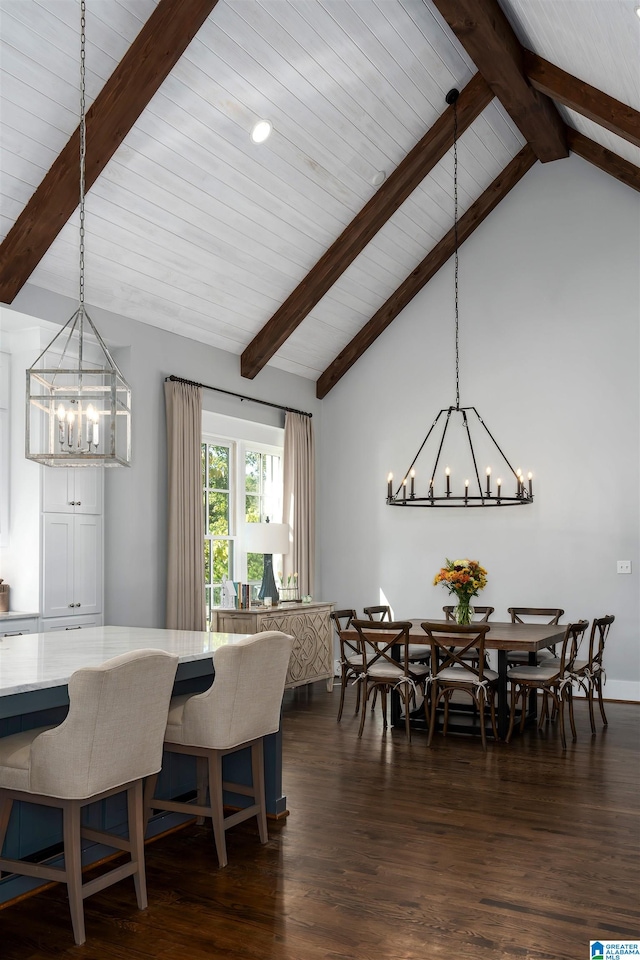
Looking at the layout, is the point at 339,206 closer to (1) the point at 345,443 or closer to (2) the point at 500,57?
(2) the point at 500,57

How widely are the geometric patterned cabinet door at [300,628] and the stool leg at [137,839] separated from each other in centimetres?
370

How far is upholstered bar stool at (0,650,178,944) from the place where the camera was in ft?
9.42

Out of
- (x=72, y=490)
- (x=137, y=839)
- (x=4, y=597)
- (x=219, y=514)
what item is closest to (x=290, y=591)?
(x=219, y=514)

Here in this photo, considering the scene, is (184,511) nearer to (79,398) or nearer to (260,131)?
(260,131)

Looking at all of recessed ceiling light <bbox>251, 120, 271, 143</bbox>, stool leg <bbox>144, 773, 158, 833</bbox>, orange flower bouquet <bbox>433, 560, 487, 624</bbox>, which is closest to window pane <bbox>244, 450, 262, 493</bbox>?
orange flower bouquet <bbox>433, 560, 487, 624</bbox>

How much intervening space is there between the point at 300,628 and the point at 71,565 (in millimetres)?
2341

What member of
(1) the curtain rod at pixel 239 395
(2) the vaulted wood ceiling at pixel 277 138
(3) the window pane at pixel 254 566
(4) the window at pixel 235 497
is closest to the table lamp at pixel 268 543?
(4) the window at pixel 235 497

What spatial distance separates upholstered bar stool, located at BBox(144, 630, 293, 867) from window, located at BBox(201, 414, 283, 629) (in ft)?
11.5

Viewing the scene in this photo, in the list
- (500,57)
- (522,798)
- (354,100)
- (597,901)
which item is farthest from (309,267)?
(597,901)

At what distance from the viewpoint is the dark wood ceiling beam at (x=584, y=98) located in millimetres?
5816

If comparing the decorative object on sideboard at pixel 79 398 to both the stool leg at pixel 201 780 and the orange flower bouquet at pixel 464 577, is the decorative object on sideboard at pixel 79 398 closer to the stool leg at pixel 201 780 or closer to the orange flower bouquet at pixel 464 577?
the stool leg at pixel 201 780

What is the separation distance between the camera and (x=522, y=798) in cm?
450

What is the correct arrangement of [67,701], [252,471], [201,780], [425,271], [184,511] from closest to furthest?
[67,701], [201,780], [184,511], [252,471], [425,271]

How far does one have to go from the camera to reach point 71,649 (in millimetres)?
3789
